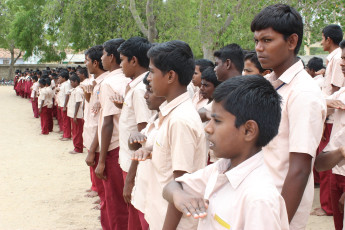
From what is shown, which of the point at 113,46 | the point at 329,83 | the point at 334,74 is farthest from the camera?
the point at 329,83

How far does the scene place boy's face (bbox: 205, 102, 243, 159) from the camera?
1.60 m

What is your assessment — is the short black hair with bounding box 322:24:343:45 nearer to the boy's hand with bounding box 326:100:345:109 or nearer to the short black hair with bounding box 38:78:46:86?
the boy's hand with bounding box 326:100:345:109

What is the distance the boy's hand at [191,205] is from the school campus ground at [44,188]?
132 inches

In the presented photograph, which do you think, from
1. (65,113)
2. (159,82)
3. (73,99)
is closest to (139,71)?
(159,82)

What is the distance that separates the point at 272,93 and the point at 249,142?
0.22m

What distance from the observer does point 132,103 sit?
3.38m

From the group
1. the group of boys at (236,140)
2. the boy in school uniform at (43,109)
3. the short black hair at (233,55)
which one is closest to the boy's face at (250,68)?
the group of boys at (236,140)

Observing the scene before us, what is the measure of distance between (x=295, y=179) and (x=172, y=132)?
2.27 feet

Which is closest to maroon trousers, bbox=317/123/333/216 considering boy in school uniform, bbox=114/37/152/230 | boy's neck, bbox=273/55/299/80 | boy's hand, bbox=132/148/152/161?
boy in school uniform, bbox=114/37/152/230

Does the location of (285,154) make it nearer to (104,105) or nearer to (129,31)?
(104,105)

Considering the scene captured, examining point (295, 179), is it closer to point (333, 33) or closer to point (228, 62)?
point (228, 62)

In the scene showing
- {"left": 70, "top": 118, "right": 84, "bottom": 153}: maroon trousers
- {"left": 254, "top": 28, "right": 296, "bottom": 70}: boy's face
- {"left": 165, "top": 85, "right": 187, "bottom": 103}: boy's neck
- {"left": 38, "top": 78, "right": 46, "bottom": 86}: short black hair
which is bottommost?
{"left": 70, "top": 118, "right": 84, "bottom": 153}: maroon trousers

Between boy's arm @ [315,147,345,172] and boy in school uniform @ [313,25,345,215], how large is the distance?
8.46 ft

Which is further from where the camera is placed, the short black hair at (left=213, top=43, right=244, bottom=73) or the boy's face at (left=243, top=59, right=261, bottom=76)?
the short black hair at (left=213, top=43, right=244, bottom=73)
